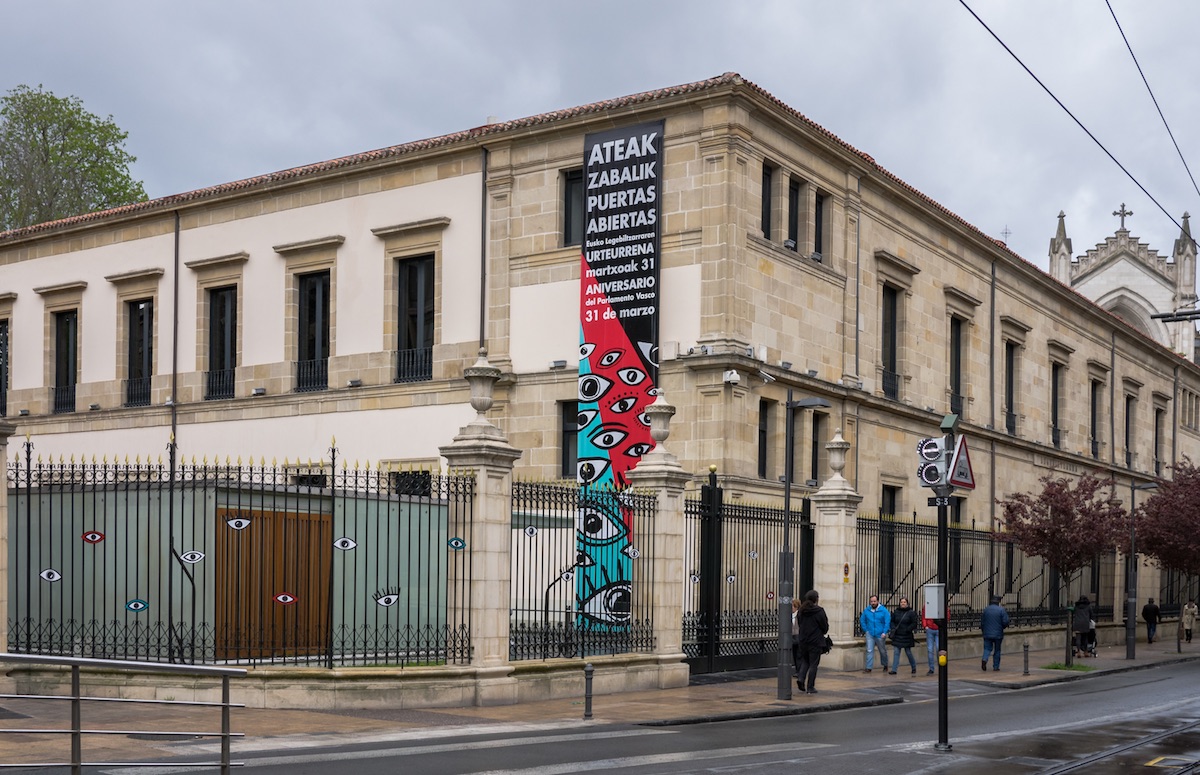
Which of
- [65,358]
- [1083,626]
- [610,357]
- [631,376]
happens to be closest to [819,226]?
[610,357]

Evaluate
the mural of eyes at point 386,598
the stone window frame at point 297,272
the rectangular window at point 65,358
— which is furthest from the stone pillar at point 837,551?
the rectangular window at point 65,358

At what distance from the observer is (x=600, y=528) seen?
74.2 feet

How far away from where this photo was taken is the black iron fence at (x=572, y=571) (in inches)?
816

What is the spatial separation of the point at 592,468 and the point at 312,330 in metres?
10.4

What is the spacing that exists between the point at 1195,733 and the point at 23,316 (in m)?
35.7

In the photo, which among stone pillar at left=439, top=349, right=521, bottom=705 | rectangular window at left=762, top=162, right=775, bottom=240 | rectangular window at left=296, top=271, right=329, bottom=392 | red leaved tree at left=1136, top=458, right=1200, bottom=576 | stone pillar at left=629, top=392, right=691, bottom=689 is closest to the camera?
stone pillar at left=439, top=349, right=521, bottom=705

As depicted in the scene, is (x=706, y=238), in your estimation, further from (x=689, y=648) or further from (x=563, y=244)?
(x=689, y=648)

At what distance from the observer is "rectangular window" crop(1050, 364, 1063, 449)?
48781 millimetres

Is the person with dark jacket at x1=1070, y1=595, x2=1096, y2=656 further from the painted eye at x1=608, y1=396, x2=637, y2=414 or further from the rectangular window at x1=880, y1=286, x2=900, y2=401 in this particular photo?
the painted eye at x1=608, y1=396, x2=637, y2=414

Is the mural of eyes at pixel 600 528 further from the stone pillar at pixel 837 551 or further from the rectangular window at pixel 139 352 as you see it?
the rectangular window at pixel 139 352

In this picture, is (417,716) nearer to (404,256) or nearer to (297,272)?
(404,256)

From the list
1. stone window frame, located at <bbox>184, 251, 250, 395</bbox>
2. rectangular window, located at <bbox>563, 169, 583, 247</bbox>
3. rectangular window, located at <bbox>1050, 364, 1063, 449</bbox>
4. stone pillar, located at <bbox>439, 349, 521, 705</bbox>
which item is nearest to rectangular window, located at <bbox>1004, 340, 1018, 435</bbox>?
rectangular window, located at <bbox>1050, 364, 1063, 449</bbox>

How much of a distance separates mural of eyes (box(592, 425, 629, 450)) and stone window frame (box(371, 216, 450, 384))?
212 inches

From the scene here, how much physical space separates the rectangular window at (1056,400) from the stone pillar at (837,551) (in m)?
23.7
